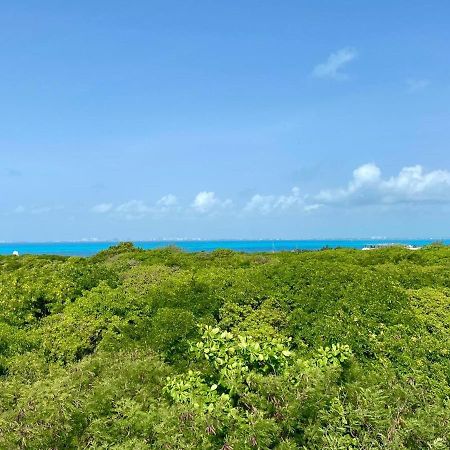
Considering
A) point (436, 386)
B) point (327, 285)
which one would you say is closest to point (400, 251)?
point (327, 285)

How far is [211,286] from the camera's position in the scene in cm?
1043

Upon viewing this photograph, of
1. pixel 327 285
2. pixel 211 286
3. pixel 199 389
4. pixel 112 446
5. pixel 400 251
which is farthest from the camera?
pixel 400 251

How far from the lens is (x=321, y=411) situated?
16.7ft

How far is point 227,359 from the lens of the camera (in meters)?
5.73

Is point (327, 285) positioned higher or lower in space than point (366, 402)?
higher

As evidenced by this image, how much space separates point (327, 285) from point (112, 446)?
5.93m

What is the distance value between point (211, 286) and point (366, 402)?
560 centimetres

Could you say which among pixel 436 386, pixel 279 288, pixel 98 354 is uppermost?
pixel 279 288

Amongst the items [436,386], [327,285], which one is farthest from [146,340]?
[436,386]

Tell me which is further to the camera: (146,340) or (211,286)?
(211,286)

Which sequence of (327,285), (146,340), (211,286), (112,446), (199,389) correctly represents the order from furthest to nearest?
(211,286) < (327,285) < (146,340) < (199,389) < (112,446)

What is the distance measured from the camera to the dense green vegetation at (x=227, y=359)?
5.03m

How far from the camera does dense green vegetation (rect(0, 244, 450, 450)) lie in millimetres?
5027

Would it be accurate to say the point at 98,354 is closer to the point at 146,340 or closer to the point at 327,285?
the point at 146,340
